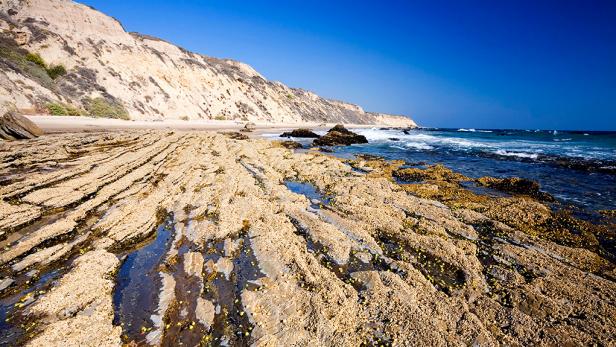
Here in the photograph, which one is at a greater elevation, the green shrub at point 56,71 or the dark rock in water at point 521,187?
the green shrub at point 56,71

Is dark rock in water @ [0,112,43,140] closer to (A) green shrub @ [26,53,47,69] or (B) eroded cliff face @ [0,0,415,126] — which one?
(B) eroded cliff face @ [0,0,415,126]

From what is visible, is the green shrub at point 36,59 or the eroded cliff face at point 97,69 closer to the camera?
the eroded cliff face at point 97,69

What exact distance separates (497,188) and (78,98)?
155 ft

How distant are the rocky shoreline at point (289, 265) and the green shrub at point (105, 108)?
33.9 m

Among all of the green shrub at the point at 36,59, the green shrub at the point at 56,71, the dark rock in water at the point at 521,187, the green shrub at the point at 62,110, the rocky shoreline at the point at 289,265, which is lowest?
the rocky shoreline at the point at 289,265

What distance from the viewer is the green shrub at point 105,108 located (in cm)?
3819

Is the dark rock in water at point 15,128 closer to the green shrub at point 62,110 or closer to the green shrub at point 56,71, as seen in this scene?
the green shrub at point 62,110

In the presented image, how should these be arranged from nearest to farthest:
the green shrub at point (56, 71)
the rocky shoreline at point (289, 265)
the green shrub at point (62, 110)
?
the rocky shoreline at point (289, 265) < the green shrub at point (62, 110) < the green shrub at point (56, 71)

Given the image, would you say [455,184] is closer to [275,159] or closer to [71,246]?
[275,159]

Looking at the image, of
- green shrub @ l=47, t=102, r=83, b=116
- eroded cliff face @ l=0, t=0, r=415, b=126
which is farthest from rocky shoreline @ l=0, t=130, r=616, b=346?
eroded cliff face @ l=0, t=0, r=415, b=126

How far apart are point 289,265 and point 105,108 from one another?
147ft

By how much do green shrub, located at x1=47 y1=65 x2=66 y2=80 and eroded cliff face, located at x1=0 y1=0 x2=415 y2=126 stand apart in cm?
71

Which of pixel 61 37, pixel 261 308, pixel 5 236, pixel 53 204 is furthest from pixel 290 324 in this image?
pixel 61 37

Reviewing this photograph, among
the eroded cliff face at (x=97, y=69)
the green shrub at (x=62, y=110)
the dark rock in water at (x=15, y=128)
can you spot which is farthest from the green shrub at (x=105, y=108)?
the dark rock in water at (x=15, y=128)
